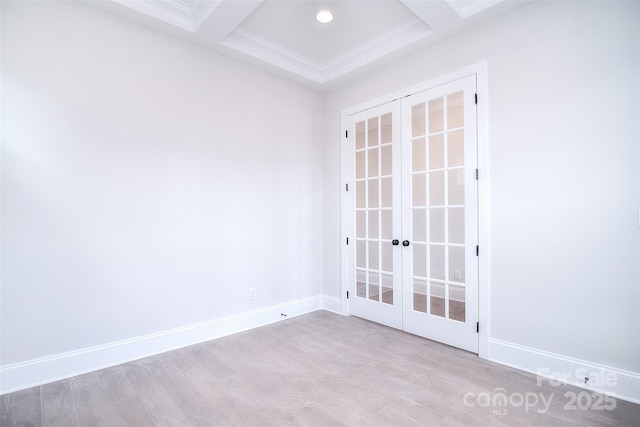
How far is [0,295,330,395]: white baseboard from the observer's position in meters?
2.17

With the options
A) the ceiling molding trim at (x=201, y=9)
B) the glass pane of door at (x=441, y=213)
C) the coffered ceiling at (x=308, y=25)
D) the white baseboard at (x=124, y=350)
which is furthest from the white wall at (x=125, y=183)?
the glass pane of door at (x=441, y=213)

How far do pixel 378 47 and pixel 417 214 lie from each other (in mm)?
1771

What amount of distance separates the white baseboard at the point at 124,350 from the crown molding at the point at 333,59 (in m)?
2.77

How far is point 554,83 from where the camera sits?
2.31 m

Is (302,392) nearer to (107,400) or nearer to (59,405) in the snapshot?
(107,400)

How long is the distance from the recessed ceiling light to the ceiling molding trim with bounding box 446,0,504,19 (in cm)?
98

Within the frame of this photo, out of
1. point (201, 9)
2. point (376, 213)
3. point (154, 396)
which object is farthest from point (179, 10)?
point (154, 396)

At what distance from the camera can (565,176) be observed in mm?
2264

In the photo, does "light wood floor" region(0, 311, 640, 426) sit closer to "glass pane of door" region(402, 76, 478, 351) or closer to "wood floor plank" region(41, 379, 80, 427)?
"wood floor plank" region(41, 379, 80, 427)

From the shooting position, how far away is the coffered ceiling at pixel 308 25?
2.50 meters

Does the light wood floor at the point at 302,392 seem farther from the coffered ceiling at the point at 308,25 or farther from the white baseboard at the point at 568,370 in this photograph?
the coffered ceiling at the point at 308,25

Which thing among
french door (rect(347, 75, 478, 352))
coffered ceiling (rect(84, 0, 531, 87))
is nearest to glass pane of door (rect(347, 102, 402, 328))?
french door (rect(347, 75, 478, 352))

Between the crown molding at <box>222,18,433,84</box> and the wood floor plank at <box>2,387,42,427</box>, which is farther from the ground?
the crown molding at <box>222,18,433,84</box>

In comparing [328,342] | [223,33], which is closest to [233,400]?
[328,342]
